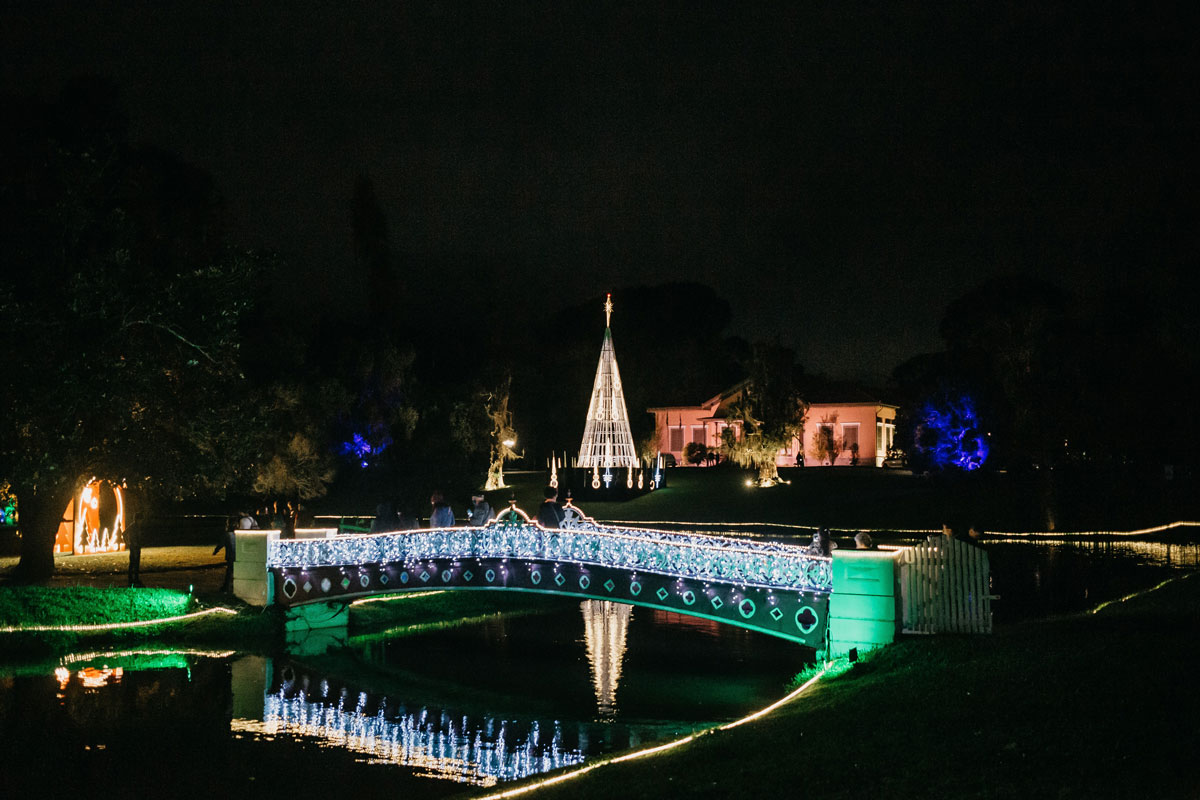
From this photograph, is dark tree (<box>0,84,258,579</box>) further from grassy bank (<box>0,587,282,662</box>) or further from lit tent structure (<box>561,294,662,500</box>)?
lit tent structure (<box>561,294,662,500</box>)

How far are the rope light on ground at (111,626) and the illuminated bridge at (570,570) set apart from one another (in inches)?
40.9

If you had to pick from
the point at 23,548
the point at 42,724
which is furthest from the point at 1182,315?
the point at 23,548

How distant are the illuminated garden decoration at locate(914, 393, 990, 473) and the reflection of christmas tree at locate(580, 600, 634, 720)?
24170mm

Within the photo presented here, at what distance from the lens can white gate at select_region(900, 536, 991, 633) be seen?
1533 cm

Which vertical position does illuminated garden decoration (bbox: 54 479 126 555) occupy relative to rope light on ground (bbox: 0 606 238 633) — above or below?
above

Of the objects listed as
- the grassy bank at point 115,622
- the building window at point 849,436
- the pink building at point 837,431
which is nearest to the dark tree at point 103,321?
the grassy bank at point 115,622

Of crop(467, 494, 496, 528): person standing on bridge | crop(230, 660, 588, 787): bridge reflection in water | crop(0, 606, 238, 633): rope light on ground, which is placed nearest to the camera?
crop(230, 660, 588, 787): bridge reflection in water

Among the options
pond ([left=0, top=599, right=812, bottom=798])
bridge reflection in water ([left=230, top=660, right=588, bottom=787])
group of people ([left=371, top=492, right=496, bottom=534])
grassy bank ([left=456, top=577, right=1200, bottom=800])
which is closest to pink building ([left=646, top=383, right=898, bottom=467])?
group of people ([left=371, top=492, right=496, bottom=534])

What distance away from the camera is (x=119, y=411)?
22016 mm

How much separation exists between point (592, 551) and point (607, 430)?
30.3 metres

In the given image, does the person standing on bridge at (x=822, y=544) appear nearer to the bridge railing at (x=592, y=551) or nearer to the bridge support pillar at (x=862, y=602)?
the bridge railing at (x=592, y=551)

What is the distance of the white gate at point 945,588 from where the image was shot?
1533cm

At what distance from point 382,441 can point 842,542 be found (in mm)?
31474

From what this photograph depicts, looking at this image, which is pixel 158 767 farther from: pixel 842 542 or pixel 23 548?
pixel 842 542
